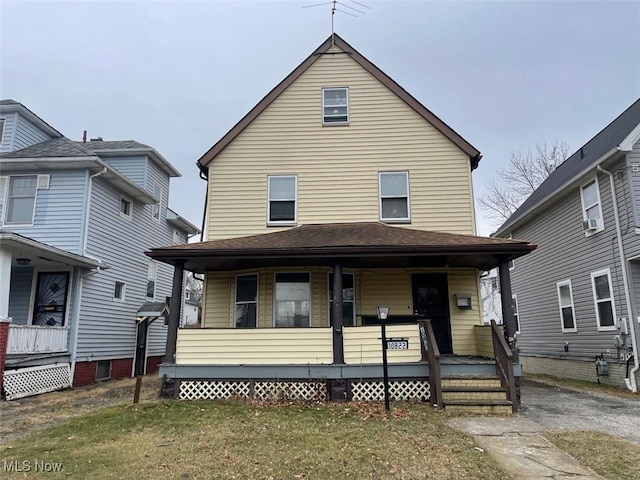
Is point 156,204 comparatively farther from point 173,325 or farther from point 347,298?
point 347,298

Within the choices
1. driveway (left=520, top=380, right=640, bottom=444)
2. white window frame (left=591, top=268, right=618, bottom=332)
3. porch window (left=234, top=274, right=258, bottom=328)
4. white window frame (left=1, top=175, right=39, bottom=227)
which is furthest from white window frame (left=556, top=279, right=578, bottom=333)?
white window frame (left=1, top=175, right=39, bottom=227)

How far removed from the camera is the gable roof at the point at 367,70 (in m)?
11.1

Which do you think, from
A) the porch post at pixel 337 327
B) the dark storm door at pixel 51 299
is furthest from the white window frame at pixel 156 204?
the porch post at pixel 337 327

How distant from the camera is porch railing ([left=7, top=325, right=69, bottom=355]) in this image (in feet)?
31.7

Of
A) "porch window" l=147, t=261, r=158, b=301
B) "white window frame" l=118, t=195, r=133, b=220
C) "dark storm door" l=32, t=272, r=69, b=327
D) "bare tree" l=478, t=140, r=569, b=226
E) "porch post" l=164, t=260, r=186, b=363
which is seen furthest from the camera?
"bare tree" l=478, t=140, r=569, b=226

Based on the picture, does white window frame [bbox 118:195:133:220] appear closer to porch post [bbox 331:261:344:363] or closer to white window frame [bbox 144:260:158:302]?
white window frame [bbox 144:260:158:302]

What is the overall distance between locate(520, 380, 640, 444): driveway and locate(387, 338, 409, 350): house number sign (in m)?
2.33

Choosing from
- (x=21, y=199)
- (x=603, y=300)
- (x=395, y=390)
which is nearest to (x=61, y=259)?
(x=21, y=199)

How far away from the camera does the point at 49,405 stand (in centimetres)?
880

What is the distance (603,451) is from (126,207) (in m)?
14.9

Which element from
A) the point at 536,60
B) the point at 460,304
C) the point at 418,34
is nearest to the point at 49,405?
the point at 460,304

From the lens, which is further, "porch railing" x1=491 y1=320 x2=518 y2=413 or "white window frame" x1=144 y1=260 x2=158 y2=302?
"white window frame" x1=144 y1=260 x2=158 y2=302

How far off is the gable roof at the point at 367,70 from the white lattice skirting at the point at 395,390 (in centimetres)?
625

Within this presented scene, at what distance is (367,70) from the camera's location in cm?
1183
